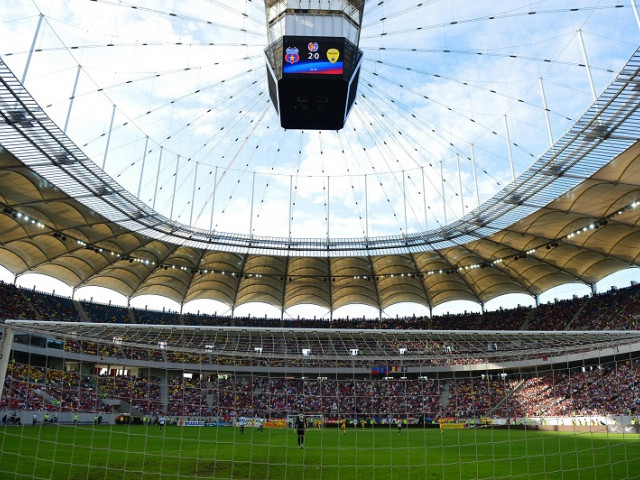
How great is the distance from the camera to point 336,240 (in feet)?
→ 215

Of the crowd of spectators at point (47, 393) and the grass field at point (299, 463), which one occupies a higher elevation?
the crowd of spectators at point (47, 393)

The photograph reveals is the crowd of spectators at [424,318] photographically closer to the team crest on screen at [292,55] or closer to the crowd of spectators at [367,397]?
the crowd of spectators at [367,397]

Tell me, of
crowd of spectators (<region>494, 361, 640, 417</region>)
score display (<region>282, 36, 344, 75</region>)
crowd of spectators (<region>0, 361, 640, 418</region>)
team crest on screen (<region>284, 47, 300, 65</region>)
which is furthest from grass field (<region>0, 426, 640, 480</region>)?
team crest on screen (<region>284, 47, 300, 65</region>)

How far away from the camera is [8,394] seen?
4006 cm

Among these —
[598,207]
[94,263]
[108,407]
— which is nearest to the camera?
[108,407]

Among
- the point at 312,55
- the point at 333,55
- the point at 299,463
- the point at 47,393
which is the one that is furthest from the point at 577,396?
the point at 47,393

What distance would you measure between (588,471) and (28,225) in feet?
195

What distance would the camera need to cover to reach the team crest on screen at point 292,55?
2698 centimetres

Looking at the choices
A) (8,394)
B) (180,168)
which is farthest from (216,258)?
(8,394)

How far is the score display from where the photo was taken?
27.0m

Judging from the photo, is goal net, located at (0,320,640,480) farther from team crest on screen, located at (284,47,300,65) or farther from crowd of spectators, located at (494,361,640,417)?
team crest on screen, located at (284,47,300,65)

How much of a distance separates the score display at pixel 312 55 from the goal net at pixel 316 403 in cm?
1555

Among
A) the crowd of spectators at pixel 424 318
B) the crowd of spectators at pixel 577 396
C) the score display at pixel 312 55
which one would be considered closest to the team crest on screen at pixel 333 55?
the score display at pixel 312 55

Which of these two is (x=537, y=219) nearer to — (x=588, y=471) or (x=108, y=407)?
(x=588, y=471)
